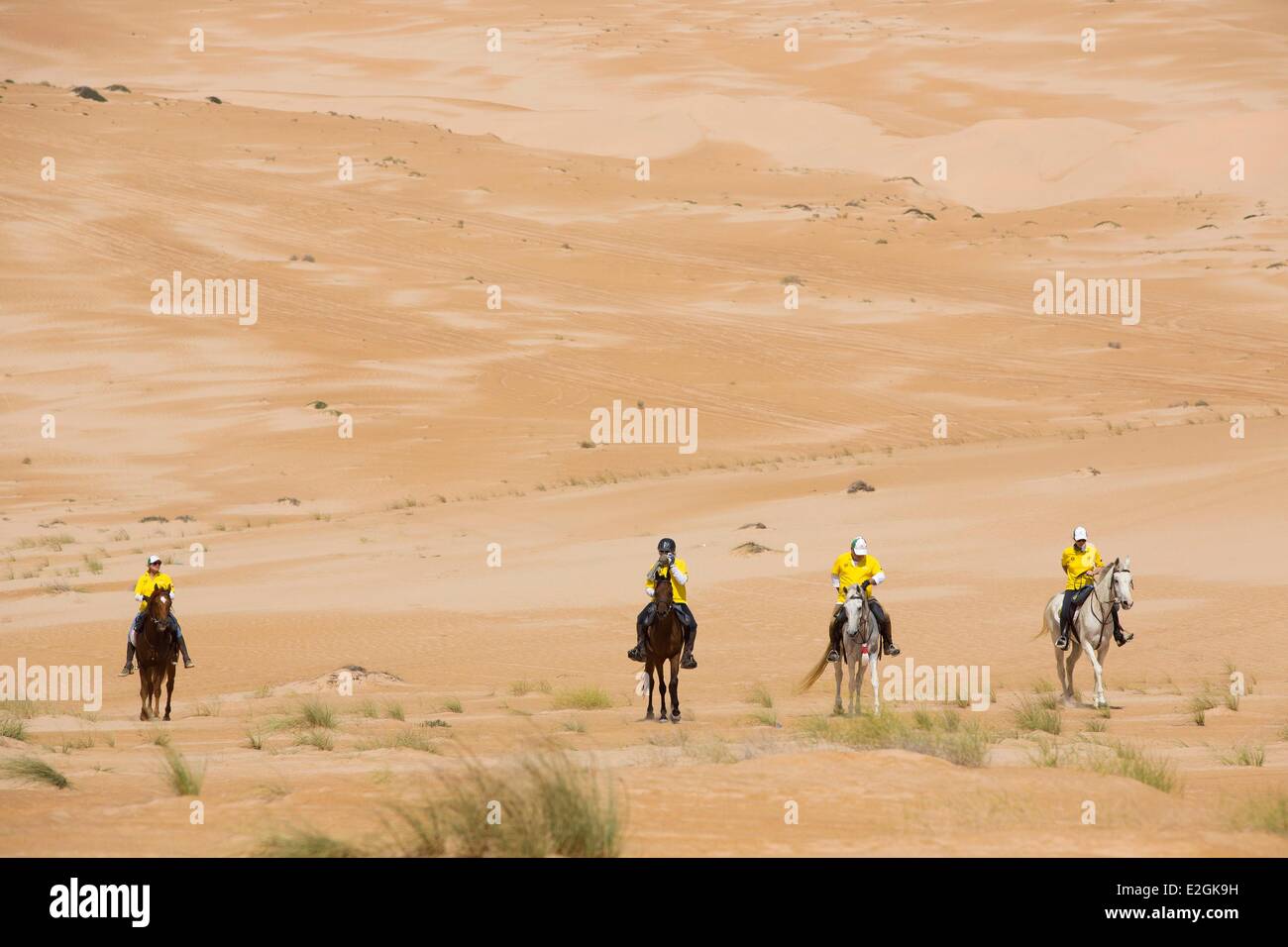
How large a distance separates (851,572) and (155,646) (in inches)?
312

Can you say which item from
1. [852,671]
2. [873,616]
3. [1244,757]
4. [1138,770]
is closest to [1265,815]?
[1138,770]

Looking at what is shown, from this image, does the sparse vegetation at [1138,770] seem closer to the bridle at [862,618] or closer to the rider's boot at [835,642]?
the bridle at [862,618]

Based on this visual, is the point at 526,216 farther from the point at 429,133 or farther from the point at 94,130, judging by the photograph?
the point at 94,130

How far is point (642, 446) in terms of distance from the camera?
138ft

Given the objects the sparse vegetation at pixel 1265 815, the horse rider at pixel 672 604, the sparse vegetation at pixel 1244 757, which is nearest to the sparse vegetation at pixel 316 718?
the horse rider at pixel 672 604

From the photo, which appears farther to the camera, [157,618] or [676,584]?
[157,618]

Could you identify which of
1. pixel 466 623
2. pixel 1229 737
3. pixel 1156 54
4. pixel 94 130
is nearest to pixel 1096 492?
pixel 466 623

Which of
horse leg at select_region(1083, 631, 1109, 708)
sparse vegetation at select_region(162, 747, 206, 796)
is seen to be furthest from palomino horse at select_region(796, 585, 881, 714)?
sparse vegetation at select_region(162, 747, 206, 796)

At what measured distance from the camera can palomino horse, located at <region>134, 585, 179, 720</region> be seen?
672 inches

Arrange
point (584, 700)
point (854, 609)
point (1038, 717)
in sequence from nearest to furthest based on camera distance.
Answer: point (1038, 717) < point (854, 609) < point (584, 700)

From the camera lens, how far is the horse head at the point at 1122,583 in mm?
16312

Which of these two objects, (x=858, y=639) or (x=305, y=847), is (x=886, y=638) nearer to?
(x=858, y=639)

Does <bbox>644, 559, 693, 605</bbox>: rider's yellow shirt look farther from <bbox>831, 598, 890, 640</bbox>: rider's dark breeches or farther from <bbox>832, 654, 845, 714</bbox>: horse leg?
<bbox>832, 654, 845, 714</bbox>: horse leg

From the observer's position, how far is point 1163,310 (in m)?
54.4
